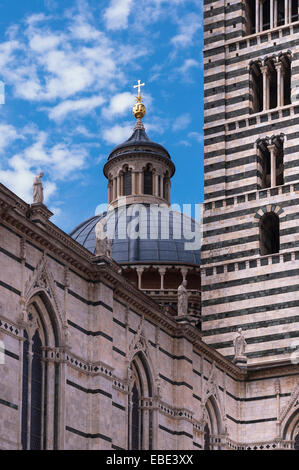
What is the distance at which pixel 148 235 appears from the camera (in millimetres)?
50375

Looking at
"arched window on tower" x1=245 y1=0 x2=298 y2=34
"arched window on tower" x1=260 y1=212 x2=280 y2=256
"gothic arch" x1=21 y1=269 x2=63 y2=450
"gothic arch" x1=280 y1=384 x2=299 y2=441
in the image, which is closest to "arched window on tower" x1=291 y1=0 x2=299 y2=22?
"arched window on tower" x1=245 y1=0 x2=298 y2=34

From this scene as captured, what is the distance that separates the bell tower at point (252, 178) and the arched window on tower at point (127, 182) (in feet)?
50.1

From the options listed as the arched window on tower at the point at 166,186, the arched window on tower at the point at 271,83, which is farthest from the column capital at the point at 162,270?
the arched window on tower at the point at 271,83

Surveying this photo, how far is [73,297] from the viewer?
27.7m

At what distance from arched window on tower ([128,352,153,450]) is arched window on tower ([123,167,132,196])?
24.9 meters

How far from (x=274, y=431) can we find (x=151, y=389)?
5.89 m

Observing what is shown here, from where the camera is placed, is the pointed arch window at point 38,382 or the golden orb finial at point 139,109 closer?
the pointed arch window at point 38,382

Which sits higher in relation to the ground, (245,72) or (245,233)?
(245,72)

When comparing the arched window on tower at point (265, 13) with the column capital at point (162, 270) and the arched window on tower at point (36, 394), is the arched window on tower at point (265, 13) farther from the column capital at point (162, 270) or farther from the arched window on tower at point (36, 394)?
the arched window on tower at point (36, 394)

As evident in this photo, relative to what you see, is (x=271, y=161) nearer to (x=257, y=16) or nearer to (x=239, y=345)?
(x=257, y=16)

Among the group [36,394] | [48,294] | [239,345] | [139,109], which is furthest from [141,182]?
[36,394]

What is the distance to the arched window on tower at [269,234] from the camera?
37.5m

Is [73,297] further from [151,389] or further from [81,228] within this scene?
[81,228]
